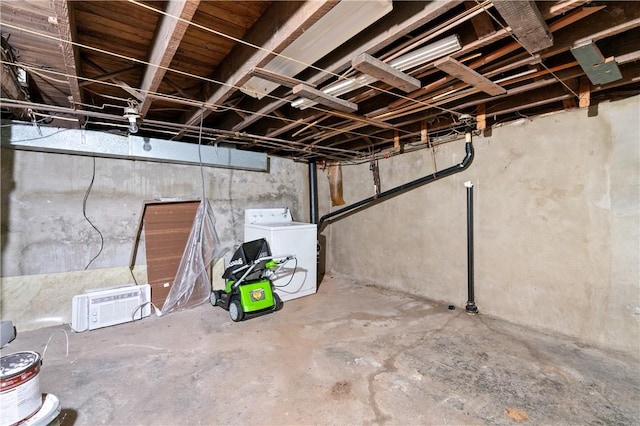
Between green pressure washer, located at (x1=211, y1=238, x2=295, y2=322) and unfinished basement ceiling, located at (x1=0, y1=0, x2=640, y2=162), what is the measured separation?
1573 millimetres

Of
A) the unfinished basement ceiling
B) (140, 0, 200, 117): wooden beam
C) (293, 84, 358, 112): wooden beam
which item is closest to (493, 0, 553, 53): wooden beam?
the unfinished basement ceiling

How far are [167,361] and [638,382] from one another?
11.3 ft

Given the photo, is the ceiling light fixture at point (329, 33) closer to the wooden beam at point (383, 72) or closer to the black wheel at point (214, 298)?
the wooden beam at point (383, 72)

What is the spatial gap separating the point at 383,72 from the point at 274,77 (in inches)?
28.2

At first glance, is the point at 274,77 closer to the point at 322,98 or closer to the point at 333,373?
the point at 322,98

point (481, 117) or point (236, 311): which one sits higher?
point (481, 117)

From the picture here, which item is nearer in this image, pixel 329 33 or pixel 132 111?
pixel 329 33

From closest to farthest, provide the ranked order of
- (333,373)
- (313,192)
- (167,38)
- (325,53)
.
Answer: (167,38), (325,53), (333,373), (313,192)

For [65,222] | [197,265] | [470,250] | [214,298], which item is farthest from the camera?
[197,265]

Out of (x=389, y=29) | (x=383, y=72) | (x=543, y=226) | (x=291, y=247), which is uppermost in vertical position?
(x=389, y=29)

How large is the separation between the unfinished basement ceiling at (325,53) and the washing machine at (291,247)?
1.50m

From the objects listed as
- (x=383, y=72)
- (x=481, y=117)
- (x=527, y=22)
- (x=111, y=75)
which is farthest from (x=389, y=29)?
(x=111, y=75)

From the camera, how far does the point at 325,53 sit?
1.62 m

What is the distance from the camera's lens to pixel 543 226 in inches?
106
